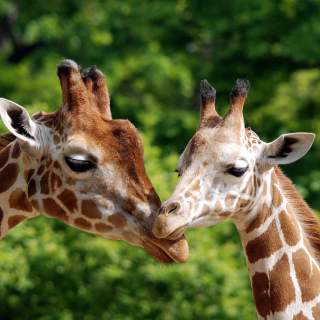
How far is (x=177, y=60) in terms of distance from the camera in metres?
24.3

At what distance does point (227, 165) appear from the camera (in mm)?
8914

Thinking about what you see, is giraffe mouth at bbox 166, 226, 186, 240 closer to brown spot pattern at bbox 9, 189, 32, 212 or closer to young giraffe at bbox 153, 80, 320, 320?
young giraffe at bbox 153, 80, 320, 320

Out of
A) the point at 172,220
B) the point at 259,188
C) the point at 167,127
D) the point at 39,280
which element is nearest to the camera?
the point at 172,220

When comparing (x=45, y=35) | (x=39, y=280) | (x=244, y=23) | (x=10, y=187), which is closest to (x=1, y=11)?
(x=45, y=35)

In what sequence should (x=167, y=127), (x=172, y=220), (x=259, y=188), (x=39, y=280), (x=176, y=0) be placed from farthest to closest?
(x=176, y=0) → (x=167, y=127) → (x=39, y=280) → (x=259, y=188) → (x=172, y=220)

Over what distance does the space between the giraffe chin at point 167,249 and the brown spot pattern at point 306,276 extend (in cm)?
111

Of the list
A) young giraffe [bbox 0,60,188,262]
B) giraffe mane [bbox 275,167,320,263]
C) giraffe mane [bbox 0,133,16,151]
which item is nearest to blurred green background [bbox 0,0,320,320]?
giraffe mane [bbox 0,133,16,151]

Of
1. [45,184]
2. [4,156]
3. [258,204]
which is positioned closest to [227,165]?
[258,204]

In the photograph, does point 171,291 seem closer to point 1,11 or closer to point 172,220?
point 172,220

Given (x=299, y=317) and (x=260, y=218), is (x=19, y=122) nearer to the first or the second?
(x=260, y=218)

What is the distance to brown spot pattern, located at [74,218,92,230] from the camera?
8.73 metres

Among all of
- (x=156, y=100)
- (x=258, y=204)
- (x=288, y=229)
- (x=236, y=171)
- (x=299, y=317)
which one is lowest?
(x=299, y=317)

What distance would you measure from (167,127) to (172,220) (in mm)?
13970

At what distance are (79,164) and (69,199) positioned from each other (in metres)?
0.30
